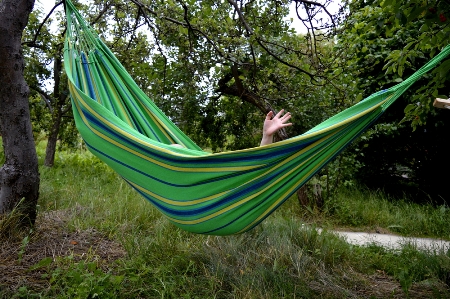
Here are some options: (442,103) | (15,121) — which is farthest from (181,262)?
(442,103)

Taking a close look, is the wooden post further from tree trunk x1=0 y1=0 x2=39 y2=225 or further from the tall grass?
tree trunk x1=0 y1=0 x2=39 y2=225

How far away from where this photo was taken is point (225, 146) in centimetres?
457

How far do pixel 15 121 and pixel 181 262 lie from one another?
1.13 m

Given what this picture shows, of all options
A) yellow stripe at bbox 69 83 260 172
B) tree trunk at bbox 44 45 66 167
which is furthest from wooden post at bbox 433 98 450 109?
tree trunk at bbox 44 45 66 167

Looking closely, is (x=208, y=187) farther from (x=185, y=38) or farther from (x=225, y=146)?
(x=225, y=146)

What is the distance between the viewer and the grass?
1.99 m

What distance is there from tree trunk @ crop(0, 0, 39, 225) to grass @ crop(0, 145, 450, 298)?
9.0 inches

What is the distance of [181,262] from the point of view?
7.40 feet

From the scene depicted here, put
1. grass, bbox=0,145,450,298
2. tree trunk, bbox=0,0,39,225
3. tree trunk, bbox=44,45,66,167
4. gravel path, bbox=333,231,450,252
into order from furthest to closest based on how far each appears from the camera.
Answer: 1. tree trunk, bbox=44,45,66,167
2. gravel path, bbox=333,231,450,252
3. tree trunk, bbox=0,0,39,225
4. grass, bbox=0,145,450,298

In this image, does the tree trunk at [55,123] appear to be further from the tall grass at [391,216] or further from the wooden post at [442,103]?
the wooden post at [442,103]

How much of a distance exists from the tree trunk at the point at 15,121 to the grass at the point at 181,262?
0.75ft

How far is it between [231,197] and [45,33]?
355 cm

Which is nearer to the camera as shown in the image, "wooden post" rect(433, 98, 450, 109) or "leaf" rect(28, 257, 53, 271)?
"leaf" rect(28, 257, 53, 271)

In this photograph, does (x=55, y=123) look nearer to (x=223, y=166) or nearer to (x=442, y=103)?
(x=223, y=166)
